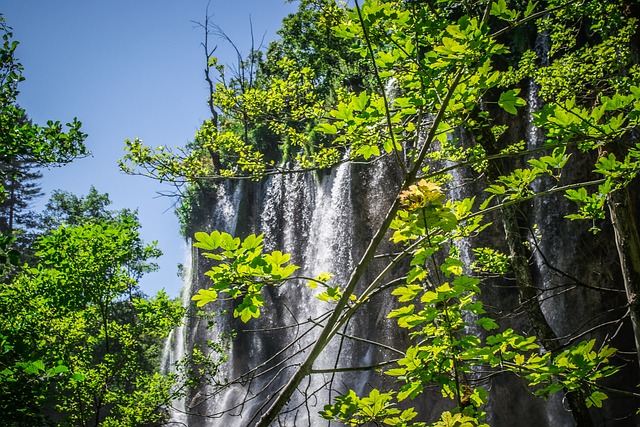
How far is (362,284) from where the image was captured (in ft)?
49.1

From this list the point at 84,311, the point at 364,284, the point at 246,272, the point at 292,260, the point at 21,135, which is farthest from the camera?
the point at 292,260

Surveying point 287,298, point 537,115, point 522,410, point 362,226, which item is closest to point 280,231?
point 287,298

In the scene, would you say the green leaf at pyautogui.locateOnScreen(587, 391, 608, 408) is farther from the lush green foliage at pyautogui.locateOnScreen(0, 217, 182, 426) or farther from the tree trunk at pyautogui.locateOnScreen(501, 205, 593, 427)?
the lush green foliage at pyautogui.locateOnScreen(0, 217, 182, 426)

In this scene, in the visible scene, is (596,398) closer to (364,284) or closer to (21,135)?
(21,135)

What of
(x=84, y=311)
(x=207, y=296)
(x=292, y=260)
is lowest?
(x=207, y=296)

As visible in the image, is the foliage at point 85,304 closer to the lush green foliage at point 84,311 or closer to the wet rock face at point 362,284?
the lush green foliage at point 84,311

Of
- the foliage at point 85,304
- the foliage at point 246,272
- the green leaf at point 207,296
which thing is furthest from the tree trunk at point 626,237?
the foliage at point 85,304

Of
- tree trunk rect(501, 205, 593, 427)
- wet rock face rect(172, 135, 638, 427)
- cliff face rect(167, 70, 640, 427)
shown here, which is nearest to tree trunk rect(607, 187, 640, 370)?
tree trunk rect(501, 205, 593, 427)

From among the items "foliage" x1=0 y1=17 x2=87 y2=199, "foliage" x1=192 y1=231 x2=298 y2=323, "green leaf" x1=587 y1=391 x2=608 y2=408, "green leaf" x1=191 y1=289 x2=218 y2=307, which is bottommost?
"green leaf" x1=587 y1=391 x2=608 y2=408

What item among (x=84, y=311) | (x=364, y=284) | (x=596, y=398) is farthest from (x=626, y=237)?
(x=364, y=284)

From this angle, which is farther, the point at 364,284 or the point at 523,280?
the point at 364,284

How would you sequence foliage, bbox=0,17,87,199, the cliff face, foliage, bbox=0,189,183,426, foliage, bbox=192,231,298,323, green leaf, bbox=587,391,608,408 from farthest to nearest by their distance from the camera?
the cliff face < foliage, bbox=0,189,183,426 < foliage, bbox=0,17,87,199 < green leaf, bbox=587,391,608,408 < foliage, bbox=192,231,298,323

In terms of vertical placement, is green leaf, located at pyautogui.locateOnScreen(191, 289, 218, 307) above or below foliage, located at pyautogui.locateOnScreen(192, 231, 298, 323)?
below

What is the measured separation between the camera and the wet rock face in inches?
416
